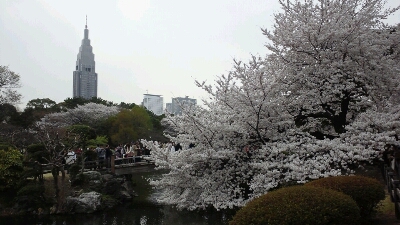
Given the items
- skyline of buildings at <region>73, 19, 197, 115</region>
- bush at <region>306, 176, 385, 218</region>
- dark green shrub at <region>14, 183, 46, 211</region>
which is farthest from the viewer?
skyline of buildings at <region>73, 19, 197, 115</region>

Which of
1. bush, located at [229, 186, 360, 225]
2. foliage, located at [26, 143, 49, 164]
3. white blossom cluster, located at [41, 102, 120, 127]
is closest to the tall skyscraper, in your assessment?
white blossom cluster, located at [41, 102, 120, 127]

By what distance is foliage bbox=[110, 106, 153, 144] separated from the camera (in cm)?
3178

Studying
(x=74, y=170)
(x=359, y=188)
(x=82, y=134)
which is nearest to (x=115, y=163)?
(x=82, y=134)

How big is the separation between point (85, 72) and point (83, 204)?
2736 inches

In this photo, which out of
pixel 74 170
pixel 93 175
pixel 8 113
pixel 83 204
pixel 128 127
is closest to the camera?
pixel 83 204

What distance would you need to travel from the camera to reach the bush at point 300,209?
448 centimetres

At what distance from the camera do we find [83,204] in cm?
1587

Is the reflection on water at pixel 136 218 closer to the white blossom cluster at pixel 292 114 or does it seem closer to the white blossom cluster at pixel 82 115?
the white blossom cluster at pixel 292 114

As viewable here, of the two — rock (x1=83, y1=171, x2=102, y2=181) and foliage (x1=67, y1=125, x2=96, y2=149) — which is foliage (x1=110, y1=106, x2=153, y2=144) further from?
rock (x1=83, y1=171, x2=102, y2=181)

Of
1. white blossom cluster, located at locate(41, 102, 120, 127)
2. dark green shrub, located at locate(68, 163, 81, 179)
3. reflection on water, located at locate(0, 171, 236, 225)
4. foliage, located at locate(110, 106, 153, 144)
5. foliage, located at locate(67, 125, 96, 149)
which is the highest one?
white blossom cluster, located at locate(41, 102, 120, 127)

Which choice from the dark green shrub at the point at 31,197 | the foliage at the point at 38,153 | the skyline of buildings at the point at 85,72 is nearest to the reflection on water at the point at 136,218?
the dark green shrub at the point at 31,197

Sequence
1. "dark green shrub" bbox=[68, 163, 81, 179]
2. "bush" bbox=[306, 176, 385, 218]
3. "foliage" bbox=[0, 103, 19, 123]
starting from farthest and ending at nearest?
"foliage" bbox=[0, 103, 19, 123] < "dark green shrub" bbox=[68, 163, 81, 179] < "bush" bbox=[306, 176, 385, 218]

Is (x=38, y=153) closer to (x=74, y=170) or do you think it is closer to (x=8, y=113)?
(x=74, y=170)

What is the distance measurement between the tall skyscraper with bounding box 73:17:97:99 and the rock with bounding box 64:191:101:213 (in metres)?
60.7
